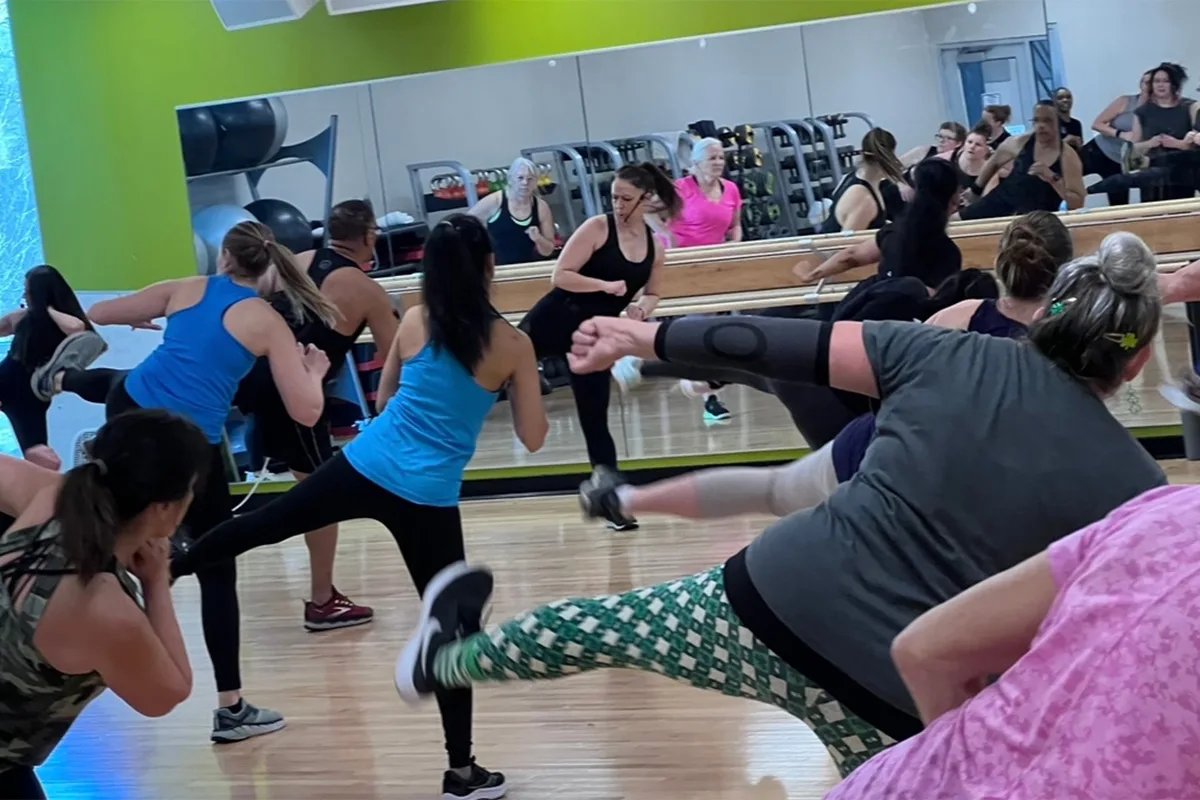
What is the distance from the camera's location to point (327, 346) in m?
5.03

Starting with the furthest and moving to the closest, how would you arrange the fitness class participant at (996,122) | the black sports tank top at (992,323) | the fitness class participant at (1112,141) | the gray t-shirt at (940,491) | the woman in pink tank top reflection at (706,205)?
1. the woman in pink tank top reflection at (706,205)
2. the fitness class participant at (996,122)
3. the fitness class participant at (1112,141)
4. the black sports tank top at (992,323)
5. the gray t-shirt at (940,491)

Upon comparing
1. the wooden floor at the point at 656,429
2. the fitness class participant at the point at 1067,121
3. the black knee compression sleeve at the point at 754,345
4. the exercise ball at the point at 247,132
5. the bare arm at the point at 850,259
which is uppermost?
the exercise ball at the point at 247,132

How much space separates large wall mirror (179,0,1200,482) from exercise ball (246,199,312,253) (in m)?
0.01

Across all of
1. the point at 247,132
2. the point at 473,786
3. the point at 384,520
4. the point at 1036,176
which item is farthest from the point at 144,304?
Result: the point at 1036,176

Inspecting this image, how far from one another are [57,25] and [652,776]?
6631 millimetres

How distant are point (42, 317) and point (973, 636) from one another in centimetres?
485

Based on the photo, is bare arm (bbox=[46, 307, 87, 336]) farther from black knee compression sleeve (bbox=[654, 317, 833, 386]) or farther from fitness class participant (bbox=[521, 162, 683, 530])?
black knee compression sleeve (bbox=[654, 317, 833, 386])

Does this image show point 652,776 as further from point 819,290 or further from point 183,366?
point 819,290

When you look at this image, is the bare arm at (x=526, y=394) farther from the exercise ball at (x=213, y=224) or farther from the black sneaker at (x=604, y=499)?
the exercise ball at (x=213, y=224)

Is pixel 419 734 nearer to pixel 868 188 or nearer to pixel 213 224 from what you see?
pixel 868 188

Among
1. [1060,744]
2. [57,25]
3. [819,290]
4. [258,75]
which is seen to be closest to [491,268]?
[1060,744]

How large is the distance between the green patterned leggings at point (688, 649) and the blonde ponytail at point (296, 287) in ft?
7.37

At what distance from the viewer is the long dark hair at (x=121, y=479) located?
217cm

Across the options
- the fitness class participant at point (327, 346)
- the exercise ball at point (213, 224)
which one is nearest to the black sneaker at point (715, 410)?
the fitness class participant at point (327, 346)
